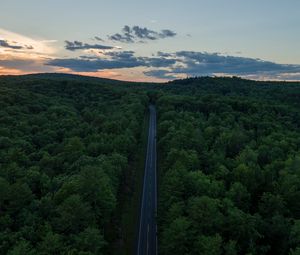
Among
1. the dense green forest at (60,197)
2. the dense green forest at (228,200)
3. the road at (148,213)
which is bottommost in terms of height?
the road at (148,213)

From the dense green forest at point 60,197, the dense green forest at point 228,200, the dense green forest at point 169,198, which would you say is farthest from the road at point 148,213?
the dense green forest at point 60,197

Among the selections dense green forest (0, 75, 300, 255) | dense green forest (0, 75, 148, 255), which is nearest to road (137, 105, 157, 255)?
dense green forest (0, 75, 300, 255)

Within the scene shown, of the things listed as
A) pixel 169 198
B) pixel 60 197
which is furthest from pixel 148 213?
pixel 60 197

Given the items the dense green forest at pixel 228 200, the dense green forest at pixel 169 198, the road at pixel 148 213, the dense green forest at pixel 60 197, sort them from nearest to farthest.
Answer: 1. the dense green forest at pixel 60 197
2. the dense green forest at pixel 169 198
3. the dense green forest at pixel 228 200
4. the road at pixel 148 213

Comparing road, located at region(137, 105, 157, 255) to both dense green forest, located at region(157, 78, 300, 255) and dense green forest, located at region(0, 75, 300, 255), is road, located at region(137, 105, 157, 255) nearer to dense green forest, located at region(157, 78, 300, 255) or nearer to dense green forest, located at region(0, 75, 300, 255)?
dense green forest, located at region(0, 75, 300, 255)

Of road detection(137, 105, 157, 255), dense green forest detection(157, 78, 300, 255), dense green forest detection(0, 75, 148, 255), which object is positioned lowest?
road detection(137, 105, 157, 255)

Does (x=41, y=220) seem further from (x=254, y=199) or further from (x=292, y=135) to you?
(x=292, y=135)

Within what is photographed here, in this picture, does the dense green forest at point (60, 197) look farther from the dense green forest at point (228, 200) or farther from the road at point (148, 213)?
the dense green forest at point (228, 200)

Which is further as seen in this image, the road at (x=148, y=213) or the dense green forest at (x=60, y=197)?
the road at (x=148, y=213)

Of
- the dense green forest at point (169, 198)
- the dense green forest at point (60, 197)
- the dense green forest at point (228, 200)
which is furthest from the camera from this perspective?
the dense green forest at point (228, 200)

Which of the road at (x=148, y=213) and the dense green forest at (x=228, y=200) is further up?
the dense green forest at (x=228, y=200)

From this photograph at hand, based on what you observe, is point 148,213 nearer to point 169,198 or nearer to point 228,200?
point 169,198
